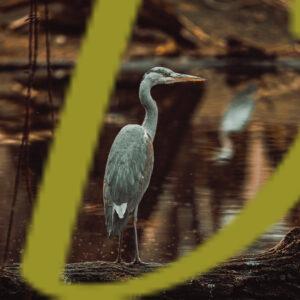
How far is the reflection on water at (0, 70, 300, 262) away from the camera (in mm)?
9630

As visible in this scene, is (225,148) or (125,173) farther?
(225,148)

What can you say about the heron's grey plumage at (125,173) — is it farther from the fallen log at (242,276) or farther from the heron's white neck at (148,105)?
the fallen log at (242,276)

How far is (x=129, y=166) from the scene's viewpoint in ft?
23.4

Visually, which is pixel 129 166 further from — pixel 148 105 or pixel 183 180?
pixel 183 180

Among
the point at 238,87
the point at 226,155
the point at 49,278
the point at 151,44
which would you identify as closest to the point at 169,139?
the point at 226,155

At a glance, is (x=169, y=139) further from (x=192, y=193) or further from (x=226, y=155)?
(x=192, y=193)

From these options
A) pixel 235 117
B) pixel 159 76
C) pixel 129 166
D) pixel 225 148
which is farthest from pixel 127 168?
pixel 235 117

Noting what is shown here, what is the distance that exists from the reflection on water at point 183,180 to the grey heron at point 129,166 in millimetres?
1761

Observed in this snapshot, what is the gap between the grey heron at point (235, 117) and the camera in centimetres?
1608

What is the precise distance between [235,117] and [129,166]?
13579 millimetres

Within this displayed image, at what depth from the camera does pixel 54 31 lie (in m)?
33.7

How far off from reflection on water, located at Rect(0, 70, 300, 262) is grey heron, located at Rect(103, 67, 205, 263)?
1761 mm
